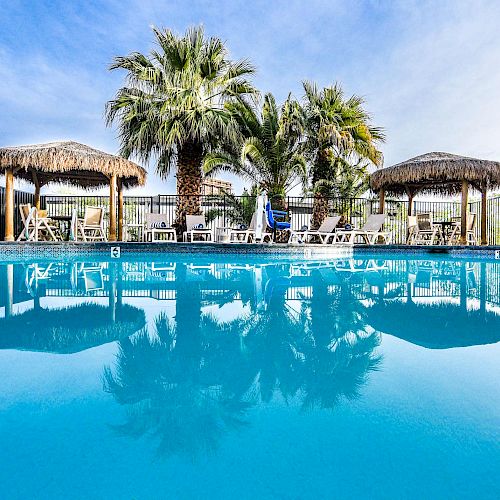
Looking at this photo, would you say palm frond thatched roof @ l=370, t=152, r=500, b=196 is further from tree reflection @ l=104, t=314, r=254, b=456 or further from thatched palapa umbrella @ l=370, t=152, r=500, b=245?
tree reflection @ l=104, t=314, r=254, b=456

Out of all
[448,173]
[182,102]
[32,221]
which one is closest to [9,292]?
[32,221]

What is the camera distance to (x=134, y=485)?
1.10 metres

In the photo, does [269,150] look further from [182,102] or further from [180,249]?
[180,249]

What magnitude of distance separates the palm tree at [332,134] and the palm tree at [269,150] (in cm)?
57

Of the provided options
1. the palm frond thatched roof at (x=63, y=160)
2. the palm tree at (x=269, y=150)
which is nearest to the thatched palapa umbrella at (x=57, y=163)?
the palm frond thatched roof at (x=63, y=160)

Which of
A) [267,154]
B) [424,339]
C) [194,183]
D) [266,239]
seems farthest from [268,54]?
[424,339]

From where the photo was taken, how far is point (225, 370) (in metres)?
2.02

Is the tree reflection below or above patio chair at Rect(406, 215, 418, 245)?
below

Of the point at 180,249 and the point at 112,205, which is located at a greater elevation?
the point at 112,205

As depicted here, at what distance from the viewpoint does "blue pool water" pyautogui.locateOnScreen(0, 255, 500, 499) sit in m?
1.13

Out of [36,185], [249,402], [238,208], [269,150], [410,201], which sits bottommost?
[249,402]

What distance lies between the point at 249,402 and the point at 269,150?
12.2m

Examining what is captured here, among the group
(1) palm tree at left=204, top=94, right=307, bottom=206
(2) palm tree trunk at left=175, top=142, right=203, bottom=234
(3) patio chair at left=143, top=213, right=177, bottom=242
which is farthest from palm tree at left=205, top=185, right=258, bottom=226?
(3) patio chair at left=143, top=213, right=177, bottom=242

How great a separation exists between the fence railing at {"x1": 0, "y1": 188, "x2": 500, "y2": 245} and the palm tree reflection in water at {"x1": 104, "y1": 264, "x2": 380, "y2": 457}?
455 inches
